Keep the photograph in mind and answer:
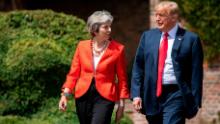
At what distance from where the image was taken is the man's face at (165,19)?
22.2 feet

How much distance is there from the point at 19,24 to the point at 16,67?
2.69 ft

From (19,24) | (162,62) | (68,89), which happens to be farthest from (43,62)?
(162,62)

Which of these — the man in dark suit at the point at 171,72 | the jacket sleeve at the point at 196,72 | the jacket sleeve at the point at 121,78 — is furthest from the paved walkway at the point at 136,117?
the jacket sleeve at the point at 196,72

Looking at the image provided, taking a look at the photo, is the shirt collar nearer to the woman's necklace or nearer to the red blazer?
the red blazer

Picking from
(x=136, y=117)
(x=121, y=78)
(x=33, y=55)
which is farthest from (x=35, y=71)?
(x=136, y=117)

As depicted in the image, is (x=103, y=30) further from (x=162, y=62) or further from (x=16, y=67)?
(x=16, y=67)

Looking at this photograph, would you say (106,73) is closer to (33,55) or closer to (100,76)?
(100,76)

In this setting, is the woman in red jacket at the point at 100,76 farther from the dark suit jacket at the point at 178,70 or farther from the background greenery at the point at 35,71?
the background greenery at the point at 35,71

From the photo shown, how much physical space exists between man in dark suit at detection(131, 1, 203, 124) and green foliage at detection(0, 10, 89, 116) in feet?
6.64

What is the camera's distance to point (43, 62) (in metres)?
8.63

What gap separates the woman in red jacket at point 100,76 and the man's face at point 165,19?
1.49 ft

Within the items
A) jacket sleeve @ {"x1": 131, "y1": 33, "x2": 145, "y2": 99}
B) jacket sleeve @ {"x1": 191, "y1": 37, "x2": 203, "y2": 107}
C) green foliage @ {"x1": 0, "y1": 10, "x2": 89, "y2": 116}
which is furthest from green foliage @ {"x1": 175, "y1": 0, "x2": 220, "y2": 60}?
jacket sleeve @ {"x1": 191, "y1": 37, "x2": 203, "y2": 107}

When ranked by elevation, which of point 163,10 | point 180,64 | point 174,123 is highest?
point 163,10

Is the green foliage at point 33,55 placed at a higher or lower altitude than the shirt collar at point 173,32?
lower
